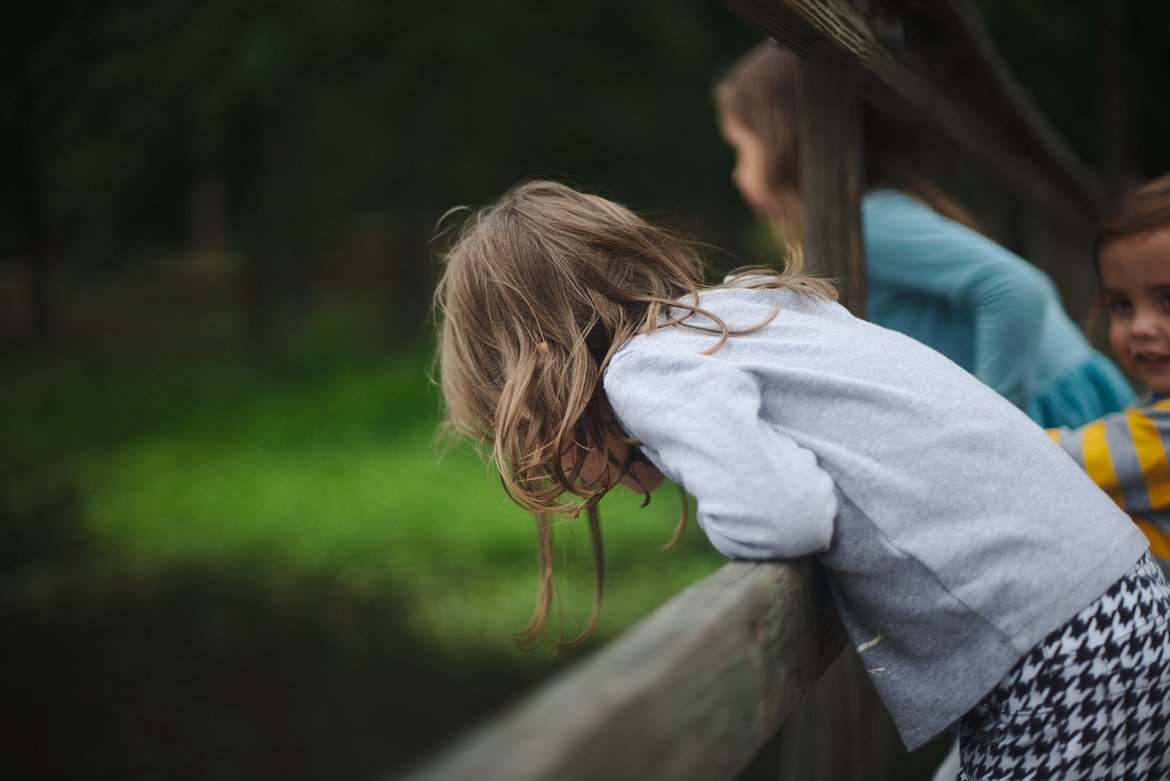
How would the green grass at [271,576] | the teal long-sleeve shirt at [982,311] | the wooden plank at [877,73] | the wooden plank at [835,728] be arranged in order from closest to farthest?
the wooden plank at [877,73]
the teal long-sleeve shirt at [982,311]
the wooden plank at [835,728]
the green grass at [271,576]

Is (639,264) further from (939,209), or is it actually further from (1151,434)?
(939,209)

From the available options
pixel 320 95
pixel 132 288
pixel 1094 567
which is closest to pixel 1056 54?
Result: pixel 1094 567

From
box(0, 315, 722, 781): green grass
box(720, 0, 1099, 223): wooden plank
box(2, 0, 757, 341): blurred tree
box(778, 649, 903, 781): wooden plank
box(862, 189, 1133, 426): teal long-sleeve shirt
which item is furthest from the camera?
box(2, 0, 757, 341): blurred tree

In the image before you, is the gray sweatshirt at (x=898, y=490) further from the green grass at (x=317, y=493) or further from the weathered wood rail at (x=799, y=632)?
the green grass at (x=317, y=493)

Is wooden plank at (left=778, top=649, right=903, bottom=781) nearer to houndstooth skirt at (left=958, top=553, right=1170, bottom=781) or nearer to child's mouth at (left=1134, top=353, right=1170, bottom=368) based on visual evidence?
child's mouth at (left=1134, top=353, right=1170, bottom=368)

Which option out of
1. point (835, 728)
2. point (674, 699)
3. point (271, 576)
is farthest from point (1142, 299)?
point (271, 576)

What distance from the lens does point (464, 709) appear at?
4910mm

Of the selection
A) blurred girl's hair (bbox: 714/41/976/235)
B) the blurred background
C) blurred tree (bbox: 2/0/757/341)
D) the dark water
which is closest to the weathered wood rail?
blurred girl's hair (bbox: 714/41/976/235)

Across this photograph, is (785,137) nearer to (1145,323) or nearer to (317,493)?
(1145,323)

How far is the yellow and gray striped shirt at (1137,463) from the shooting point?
5.19 feet

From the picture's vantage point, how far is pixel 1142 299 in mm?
1726

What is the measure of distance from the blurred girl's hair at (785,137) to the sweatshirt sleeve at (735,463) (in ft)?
3.74

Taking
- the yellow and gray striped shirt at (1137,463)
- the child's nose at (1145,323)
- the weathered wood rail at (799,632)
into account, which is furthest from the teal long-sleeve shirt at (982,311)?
the yellow and gray striped shirt at (1137,463)

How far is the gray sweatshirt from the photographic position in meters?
1.15
